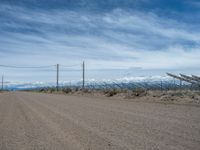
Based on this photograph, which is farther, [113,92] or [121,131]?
[113,92]

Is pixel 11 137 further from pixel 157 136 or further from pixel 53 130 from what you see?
pixel 157 136

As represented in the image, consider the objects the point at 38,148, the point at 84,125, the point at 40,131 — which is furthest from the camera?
the point at 84,125

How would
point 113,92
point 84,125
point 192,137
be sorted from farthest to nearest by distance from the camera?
point 113,92
point 84,125
point 192,137

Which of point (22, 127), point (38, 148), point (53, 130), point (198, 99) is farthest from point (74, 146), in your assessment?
point (198, 99)

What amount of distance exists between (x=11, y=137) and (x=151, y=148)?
15.7ft

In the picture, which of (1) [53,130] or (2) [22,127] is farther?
(2) [22,127]

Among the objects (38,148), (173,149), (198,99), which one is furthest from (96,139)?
(198,99)

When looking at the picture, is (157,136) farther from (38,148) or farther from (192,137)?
(38,148)

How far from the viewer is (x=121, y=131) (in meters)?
10.4

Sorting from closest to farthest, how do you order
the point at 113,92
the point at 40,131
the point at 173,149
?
the point at 173,149
the point at 40,131
the point at 113,92

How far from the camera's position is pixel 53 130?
11250 millimetres

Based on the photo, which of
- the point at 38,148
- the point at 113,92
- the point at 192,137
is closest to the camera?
the point at 38,148

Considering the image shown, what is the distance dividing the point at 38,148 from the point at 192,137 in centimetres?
416

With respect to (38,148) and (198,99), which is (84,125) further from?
(198,99)
